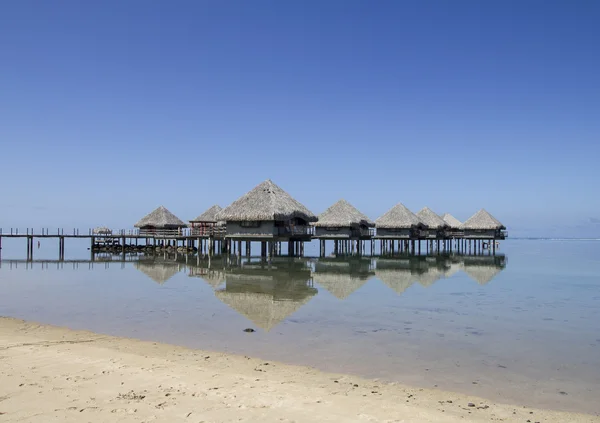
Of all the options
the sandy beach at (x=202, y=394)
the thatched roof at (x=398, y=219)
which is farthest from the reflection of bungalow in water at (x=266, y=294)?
the thatched roof at (x=398, y=219)

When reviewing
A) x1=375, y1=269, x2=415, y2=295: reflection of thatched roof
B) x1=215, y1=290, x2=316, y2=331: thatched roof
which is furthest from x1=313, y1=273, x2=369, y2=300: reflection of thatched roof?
x1=215, y1=290, x2=316, y2=331: thatched roof

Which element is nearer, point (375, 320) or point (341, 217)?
point (375, 320)

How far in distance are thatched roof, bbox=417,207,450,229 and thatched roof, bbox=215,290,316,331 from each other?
39.4 metres

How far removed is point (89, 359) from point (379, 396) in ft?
16.3

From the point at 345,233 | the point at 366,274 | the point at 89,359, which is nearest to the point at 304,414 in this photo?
the point at 89,359

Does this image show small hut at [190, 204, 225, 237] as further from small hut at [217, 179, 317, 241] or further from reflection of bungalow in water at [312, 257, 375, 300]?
reflection of bungalow in water at [312, 257, 375, 300]

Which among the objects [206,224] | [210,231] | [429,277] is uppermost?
[206,224]

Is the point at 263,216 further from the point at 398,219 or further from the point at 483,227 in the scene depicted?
the point at 483,227

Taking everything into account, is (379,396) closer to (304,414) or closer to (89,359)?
(304,414)

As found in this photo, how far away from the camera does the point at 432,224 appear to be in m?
54.6

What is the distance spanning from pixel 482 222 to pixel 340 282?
35936mm

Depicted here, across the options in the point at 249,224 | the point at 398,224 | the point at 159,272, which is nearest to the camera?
the point at 159,272

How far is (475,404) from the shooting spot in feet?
21.0

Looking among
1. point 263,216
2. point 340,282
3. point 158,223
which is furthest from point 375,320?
point 158,223
